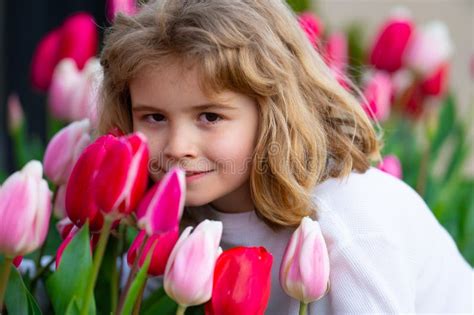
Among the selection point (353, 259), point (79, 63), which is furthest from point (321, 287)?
point (79, 63)

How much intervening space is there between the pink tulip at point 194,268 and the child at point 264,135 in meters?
0.21

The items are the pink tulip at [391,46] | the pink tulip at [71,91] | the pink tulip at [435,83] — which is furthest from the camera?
the pink tulip at [435,83]

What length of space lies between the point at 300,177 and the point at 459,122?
3.99ft

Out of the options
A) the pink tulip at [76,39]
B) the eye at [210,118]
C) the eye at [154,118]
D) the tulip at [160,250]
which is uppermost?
the eye at [210,118]

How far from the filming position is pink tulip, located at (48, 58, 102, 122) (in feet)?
6.37

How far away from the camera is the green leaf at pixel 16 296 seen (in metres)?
1.21

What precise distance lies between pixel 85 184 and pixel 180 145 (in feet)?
0.71

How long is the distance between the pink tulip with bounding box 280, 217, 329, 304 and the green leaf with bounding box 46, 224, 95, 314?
0.85 ft

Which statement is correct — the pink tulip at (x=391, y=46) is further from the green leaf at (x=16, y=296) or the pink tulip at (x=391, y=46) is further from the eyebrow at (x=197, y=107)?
the green leaf at (x=16, y=296)

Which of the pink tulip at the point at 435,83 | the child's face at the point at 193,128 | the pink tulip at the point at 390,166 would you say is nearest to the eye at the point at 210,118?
the child's face at the point at 193,128

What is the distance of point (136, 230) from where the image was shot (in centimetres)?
166

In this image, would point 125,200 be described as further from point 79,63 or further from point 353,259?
point 79,63

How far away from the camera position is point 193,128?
1.37 m

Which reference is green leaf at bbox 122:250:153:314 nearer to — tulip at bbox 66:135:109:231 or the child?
tulip at bbox 66:135:109:231
